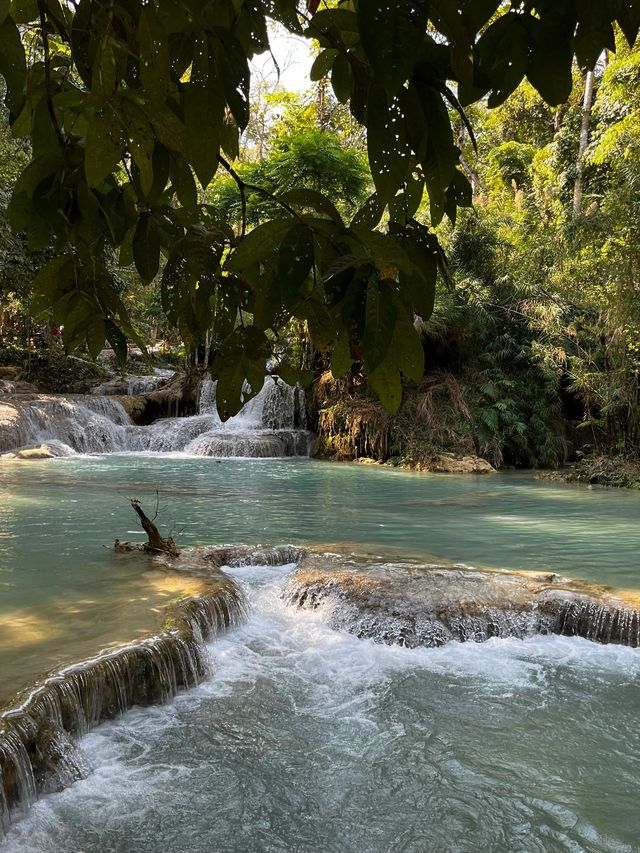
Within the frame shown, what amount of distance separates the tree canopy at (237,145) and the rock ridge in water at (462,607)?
4.27 metres

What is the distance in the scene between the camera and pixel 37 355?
2312 cm

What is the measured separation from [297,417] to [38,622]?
592 inches

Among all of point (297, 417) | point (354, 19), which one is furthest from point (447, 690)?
point (297, 417)

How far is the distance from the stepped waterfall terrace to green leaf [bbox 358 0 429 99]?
10.1ft

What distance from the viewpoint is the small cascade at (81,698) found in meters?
3.08

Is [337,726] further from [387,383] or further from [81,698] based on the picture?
[387,383]

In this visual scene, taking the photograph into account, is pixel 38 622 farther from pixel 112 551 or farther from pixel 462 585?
pixel 462 585

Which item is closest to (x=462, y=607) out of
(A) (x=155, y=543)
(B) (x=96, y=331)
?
(A) (x=155, y=543)

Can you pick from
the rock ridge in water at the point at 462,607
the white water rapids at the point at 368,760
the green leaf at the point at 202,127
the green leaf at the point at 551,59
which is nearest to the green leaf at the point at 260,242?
the green leaf at the point at 202,127

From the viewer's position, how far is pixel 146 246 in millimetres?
1273

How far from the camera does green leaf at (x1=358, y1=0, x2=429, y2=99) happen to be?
2.72ft

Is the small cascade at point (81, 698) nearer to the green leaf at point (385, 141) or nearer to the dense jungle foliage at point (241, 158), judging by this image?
the dense jungle foliage at point (241, 158)

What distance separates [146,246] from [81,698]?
3.06 metres

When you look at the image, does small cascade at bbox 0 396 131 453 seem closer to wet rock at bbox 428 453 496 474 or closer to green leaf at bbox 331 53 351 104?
wet rock at bbox 428 453 496 474
